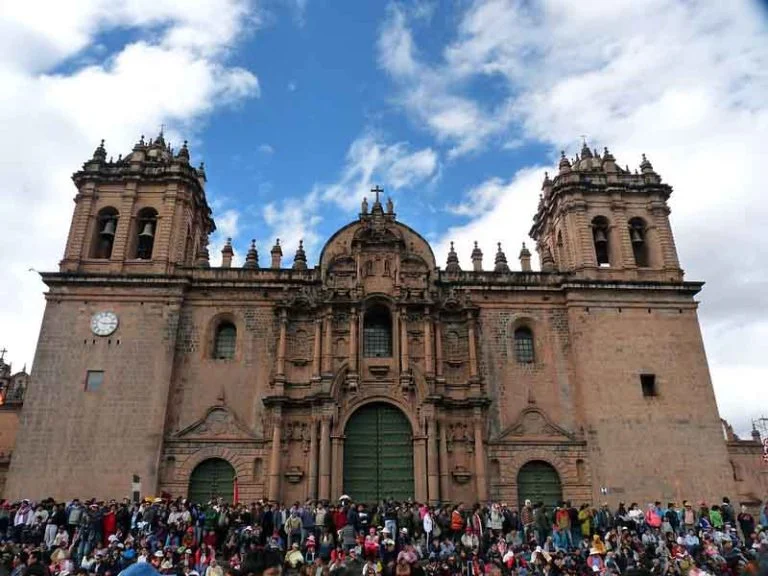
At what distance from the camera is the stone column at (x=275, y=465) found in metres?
23.1

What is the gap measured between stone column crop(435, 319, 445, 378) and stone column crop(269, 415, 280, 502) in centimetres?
639

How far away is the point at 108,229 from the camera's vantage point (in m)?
28.2

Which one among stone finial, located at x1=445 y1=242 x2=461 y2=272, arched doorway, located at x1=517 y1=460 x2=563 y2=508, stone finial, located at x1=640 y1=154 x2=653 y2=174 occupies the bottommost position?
arched doorway, located at x1=517 y1=460 x2=563 y2=508

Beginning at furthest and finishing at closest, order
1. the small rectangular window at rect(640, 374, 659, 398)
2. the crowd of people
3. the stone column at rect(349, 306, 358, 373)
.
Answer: the small rectangular window at rect(640, 374, 659, 398) < the stone column at rect(349, 306, 358, 373) < the crowd of people

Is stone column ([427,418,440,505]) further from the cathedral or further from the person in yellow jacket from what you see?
the person in yellow jacket

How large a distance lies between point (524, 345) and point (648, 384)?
5035 mm

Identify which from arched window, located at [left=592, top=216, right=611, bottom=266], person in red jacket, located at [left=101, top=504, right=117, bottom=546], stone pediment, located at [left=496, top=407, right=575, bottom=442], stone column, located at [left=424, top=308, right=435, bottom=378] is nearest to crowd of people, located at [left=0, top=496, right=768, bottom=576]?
person in red jacket, located at [left=101, top=504, right=117, bottom=546]

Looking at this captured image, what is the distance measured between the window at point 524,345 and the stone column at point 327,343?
7621 mm

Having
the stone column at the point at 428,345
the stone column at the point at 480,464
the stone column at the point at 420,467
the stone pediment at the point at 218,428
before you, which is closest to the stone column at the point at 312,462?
the stone pediment at the point at 218,428

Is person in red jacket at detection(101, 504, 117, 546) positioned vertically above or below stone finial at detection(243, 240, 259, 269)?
below

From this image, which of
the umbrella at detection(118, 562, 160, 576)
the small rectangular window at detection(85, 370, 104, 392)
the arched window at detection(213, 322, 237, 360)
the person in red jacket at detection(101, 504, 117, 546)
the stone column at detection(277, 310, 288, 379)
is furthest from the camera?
the arched window at detection(213, 322, 237, 360)

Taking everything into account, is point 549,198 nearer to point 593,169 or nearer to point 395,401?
point 593,169

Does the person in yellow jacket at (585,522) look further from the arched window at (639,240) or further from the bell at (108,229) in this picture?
the bell at (108,229)

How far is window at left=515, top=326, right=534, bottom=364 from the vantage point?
26.6m
